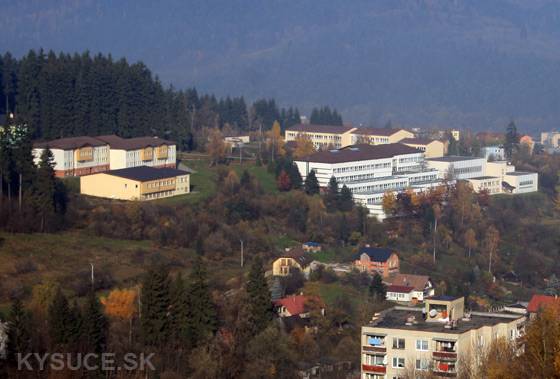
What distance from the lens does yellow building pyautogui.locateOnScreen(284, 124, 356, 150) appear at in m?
61.6

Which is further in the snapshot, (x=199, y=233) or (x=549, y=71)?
(x=549, y=71)

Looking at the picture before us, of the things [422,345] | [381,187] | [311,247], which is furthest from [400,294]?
[381,187]

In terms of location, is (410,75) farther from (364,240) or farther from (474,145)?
(364,240)

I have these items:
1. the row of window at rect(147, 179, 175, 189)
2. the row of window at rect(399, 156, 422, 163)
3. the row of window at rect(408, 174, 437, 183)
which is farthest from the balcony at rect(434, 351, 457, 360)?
the row of window at rect(399, 156, 422, 163)

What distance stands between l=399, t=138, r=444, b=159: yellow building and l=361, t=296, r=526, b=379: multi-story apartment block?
3829 cm

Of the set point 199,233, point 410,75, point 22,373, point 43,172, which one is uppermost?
point 410,75

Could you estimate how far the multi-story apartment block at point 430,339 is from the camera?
1825 centimetres

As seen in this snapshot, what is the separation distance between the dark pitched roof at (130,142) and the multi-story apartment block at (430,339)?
24240mm

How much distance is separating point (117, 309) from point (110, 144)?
18730mm

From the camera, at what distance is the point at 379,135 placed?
62.3 meters

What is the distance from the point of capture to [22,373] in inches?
764

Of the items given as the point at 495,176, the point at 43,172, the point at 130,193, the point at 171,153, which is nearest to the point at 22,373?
the point at 43,172

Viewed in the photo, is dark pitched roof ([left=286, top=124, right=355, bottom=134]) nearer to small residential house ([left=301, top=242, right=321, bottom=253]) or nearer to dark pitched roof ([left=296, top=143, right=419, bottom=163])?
dark pitched roof ([left=296, top=143, right=419, bottom=163])

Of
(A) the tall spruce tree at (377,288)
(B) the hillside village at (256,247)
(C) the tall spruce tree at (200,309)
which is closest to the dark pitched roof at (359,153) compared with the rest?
(B) the hillside village at (256,247)
